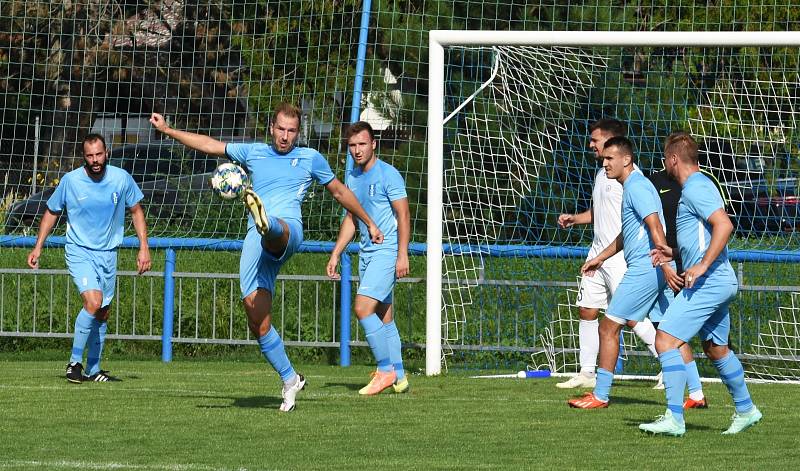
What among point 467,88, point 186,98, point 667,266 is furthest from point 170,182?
point 667,266

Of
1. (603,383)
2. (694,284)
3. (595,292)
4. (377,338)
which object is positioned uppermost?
(694,284)

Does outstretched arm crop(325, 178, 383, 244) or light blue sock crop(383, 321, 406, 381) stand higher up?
outstretched arm crop(325, 178, 383, 244)

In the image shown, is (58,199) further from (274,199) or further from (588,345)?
(588,345)

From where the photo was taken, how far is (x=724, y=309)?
29.5ft

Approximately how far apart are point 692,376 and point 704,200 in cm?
188

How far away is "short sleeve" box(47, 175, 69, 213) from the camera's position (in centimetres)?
1220

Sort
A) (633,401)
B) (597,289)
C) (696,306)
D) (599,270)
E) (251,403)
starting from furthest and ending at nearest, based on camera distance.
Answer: (597,289)
(599,270)
(633,401)
(251,403)
(696,306)

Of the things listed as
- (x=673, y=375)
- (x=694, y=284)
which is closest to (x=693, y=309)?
(x=694, y=284)

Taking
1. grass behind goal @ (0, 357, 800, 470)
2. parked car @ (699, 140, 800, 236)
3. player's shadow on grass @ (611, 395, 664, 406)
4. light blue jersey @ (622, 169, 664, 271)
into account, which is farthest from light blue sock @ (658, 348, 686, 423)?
parked car @ (699, 140, 800, 236)

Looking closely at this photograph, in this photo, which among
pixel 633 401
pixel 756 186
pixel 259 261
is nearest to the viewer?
pixel 259 261

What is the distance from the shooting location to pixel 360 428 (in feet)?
29.6

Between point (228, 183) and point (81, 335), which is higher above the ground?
point (228, 183)

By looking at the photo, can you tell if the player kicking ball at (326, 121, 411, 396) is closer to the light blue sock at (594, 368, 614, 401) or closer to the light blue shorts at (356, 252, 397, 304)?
the light blue shorts at (356, 252, 397, 304)

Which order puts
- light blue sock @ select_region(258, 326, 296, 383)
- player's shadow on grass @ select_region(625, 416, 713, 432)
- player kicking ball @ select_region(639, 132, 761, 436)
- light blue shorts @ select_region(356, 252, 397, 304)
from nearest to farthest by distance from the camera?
player kicking ball @ select_region(639, 132, 761, 436), player's shadow on grass @ select_region(625, 416, 713, 432), light blue sock @ select_region(258, 326, 296, 383), light blue shorts @ select_region(356, 252, 397, 304)
